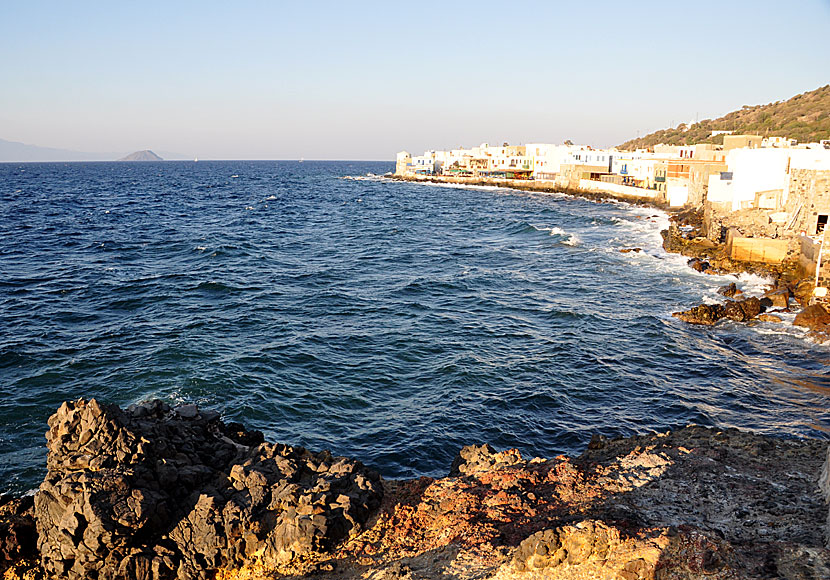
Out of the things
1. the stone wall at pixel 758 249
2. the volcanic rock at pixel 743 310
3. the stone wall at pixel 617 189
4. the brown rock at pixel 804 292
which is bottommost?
the volcanic rock at pixel 743 310

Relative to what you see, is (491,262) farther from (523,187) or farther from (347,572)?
(523,187)

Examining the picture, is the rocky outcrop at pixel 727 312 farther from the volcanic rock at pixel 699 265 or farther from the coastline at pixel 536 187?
the coastline at pixel 536 187

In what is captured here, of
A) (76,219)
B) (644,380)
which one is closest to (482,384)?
(644,380)

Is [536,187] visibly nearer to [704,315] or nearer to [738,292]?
[738,292]

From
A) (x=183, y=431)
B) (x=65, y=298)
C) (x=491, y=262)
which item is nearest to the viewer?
(x=183, y=431)

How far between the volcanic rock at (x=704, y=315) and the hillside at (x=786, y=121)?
281 feet

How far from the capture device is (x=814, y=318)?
98.3ft

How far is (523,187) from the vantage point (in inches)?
4985

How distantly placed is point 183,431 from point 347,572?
6.20 metres

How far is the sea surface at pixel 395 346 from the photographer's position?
2139 cm

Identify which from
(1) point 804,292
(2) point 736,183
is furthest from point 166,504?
(2) point 736,183

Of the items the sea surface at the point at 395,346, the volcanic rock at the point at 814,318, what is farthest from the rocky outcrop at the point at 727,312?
the volcanic rock at the point at 814,318

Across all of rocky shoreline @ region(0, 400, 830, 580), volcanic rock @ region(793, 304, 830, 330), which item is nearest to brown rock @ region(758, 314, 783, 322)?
volcanic rock @ region(793, 304, 830, 330)

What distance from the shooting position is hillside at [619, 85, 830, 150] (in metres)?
119
